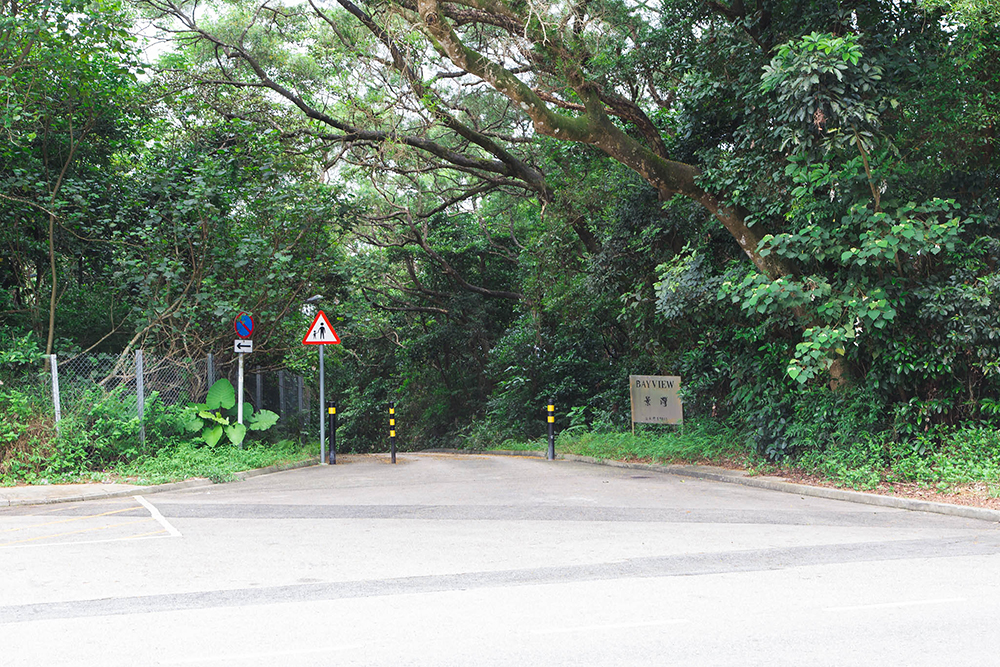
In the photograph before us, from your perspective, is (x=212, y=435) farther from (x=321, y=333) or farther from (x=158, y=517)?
(x=158, y=517)

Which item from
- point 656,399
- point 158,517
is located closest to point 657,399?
point 656,399

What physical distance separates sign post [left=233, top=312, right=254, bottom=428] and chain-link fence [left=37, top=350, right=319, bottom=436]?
0.82 metres

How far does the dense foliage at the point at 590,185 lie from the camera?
11625 millimetres

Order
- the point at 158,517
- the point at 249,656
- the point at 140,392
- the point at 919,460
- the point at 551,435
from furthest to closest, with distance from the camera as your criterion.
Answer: the point at 551,435 → the point at 140,392 → the point at 919,460 → the point at 158,517 → the point at 249,656

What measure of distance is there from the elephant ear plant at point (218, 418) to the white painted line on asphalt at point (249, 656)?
11.3 meters

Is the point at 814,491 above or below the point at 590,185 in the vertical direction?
below

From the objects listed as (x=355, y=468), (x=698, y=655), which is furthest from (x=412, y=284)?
(x=698, y=655)

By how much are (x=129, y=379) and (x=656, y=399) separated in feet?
35.3

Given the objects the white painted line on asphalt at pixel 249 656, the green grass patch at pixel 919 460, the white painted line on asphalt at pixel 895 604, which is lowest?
the white painted line on asphalt at pixel 895 604

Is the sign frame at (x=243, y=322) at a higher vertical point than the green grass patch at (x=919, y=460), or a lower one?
higher

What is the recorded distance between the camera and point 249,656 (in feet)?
15.3

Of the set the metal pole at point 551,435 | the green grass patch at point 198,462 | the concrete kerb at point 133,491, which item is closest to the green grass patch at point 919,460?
the metal pole at point 551,435

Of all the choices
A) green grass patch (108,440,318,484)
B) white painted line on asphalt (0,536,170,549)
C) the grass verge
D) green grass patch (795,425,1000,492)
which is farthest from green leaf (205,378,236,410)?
green grass patch (795,425,1000,492)

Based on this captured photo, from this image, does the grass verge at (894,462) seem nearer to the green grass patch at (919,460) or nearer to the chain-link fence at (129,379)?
the green grass patch at (919,460)
